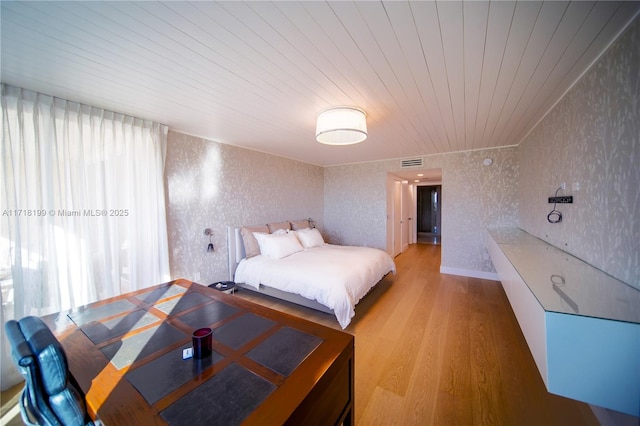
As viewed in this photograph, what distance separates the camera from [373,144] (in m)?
3.56

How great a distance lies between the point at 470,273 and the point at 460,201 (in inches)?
52.1

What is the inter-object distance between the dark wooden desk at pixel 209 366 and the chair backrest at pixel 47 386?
5 centimetres

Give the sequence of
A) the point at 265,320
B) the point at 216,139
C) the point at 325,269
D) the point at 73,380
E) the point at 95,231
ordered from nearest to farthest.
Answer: the point at 73,380, the point at 265,320, the point at 95,231, the point at 325,269, the point at 216,139

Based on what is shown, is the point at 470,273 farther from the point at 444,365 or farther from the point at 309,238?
the point at 309,238

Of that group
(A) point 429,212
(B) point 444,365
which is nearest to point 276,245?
(B) point 444,365

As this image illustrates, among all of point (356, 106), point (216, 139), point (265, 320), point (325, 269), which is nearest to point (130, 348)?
point (265, 320)

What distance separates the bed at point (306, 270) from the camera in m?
2.46

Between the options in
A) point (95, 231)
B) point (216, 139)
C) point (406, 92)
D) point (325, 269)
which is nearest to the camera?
point (406, 92)

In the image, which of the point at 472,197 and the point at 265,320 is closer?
the point at 265,320

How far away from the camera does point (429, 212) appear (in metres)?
8.72

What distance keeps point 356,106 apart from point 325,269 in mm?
1808

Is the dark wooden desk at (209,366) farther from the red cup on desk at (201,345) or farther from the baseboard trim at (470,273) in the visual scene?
the baseboard trim at (470,273)

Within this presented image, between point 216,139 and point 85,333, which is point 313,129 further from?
point 85,333

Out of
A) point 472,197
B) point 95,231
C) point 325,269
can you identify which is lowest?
point 325,269
